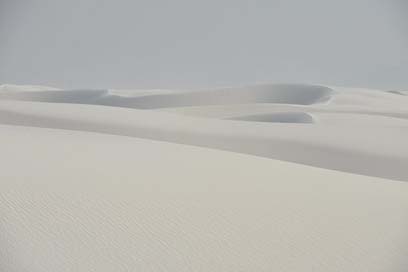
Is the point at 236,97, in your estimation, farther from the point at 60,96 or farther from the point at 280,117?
the point at 280,117

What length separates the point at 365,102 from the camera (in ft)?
9.25

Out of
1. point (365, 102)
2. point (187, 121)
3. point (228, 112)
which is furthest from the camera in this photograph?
point (365, 102)

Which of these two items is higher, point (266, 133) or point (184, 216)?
point (266, 133)

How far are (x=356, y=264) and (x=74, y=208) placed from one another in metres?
0.25

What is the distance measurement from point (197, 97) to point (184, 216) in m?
2.71

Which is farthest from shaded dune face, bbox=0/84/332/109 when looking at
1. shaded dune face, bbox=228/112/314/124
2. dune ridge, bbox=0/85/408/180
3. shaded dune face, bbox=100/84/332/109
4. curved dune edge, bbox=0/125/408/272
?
curved dune edge, bbox=0/125/408/272

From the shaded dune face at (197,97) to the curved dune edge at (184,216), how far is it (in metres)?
2.29

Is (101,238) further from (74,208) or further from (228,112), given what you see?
(228,112)

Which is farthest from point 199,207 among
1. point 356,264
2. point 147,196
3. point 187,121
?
point 187,121

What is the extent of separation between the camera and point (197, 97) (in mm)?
3311

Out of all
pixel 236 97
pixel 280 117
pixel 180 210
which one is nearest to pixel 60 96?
pixel 236 97

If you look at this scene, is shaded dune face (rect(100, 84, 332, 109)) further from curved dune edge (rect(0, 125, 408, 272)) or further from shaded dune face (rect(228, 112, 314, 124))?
curved dune edge (rect(0, 125, 408, 272))

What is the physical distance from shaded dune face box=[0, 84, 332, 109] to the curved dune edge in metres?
2.29

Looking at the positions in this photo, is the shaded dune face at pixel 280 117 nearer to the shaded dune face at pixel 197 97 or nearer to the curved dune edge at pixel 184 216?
the curved dune edge at pixel 184 216
